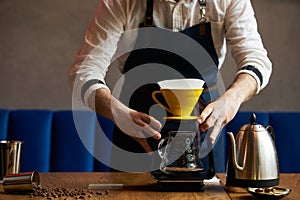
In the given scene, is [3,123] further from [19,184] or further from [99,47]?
[19,184]

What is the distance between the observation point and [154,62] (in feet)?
7.00

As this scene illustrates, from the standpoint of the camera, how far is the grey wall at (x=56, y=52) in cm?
304

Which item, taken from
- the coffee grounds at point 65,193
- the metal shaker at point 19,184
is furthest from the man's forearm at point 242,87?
the metal shaker at point 19,184

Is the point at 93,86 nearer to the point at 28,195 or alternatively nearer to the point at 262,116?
the point at 28,195

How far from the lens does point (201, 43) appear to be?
2127 millimetres

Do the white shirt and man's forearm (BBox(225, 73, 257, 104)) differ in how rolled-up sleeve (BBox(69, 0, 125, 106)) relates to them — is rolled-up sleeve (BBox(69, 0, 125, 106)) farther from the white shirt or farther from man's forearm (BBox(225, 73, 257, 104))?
man's forearm (BBox(225, 73, 257, 104))

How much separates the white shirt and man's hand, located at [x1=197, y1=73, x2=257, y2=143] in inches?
5.6

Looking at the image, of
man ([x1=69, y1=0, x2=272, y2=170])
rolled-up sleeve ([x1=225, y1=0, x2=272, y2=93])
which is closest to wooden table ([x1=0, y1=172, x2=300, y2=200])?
man ([x1=69, y1=0, x2=272, y2=170])

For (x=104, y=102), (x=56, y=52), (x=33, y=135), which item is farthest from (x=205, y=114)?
(x=56, y=52)

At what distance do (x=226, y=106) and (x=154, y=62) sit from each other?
0.46m

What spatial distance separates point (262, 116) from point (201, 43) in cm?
81

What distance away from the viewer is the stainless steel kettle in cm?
154

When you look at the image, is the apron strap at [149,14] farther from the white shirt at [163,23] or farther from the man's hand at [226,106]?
the man's hand at [226,106]

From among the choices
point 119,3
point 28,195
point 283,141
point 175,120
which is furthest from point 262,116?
point 28,195
